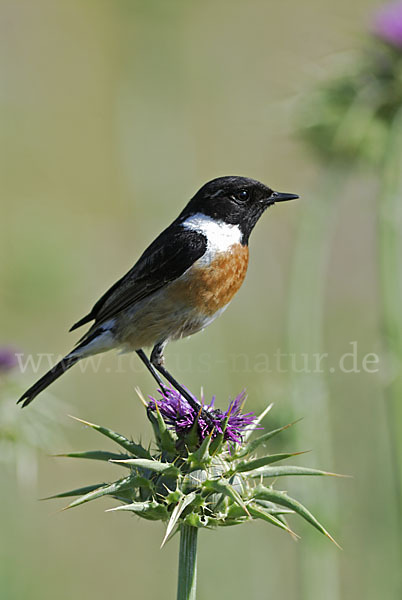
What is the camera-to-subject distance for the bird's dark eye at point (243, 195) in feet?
14.6

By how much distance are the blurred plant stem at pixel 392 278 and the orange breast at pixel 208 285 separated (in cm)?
124

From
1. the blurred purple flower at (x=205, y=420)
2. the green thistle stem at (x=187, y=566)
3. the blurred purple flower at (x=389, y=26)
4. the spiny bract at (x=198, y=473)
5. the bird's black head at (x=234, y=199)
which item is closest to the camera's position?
the green thistle stem at (x=187, y=566)

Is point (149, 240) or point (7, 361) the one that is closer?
point (7, 361)

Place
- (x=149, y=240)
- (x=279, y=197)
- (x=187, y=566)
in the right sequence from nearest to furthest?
(x=187, y=566)
(x=279, y=197)
(x=149, y=240)

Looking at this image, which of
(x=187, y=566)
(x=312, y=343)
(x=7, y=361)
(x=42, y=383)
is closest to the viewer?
(x=187, y=566)

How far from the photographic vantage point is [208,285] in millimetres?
4328

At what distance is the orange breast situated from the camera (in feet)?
14.2

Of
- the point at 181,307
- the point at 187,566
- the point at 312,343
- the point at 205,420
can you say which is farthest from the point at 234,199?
the point at 187,566

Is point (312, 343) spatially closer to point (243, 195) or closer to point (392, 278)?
point (392, 278)

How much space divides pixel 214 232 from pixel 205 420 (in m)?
1.51

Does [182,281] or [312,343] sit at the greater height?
[312,343]

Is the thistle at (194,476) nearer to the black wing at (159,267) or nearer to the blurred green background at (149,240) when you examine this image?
the black wing at (159,267)

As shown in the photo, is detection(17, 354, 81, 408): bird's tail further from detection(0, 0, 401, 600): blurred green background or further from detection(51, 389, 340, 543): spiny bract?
detection(51, 389, 340, 543): spiny bract

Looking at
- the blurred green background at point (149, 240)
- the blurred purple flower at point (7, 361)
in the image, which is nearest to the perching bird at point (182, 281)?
the blurred purple flower at point (7, 361)
